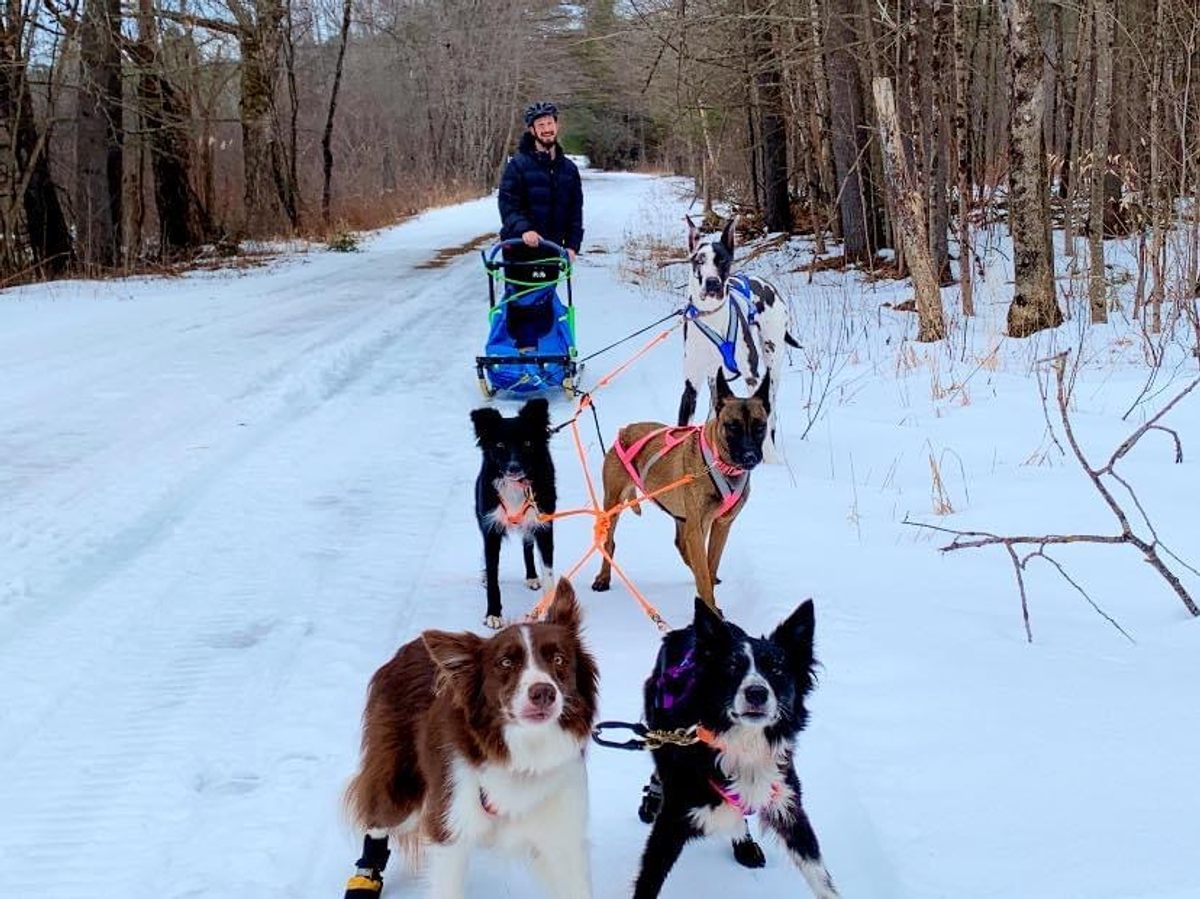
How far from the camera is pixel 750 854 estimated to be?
3.22 m

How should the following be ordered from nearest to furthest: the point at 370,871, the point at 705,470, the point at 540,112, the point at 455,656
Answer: the point at 455,656 < the point at 370,871 < the point at 705,470 < the point at 540,112

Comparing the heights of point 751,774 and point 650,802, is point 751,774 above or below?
above

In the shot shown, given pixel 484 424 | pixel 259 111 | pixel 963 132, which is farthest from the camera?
pixel 259 111

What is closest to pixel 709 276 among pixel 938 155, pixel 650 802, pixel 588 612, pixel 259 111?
pixel 588 612

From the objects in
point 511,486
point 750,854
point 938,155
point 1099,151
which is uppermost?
point 938,155

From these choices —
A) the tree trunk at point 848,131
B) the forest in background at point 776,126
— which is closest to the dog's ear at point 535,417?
the forest in background at point 776,126

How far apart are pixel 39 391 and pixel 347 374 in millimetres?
2677

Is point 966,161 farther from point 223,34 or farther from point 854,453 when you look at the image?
point 223,34

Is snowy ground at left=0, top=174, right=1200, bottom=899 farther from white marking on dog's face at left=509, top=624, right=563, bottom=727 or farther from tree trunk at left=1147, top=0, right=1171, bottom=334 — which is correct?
white marking on dog's face at left=509, top=624, right=563, bottom=727

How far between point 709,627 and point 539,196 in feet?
25.2

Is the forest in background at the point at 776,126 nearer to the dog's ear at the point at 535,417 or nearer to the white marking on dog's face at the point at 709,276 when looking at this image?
the white marking on dog's face at the point at 709,276

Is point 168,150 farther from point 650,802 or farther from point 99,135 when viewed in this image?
point 650,802

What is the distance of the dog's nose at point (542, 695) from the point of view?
2.61 metres

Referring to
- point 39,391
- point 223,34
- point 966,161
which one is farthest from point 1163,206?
point 223,34
